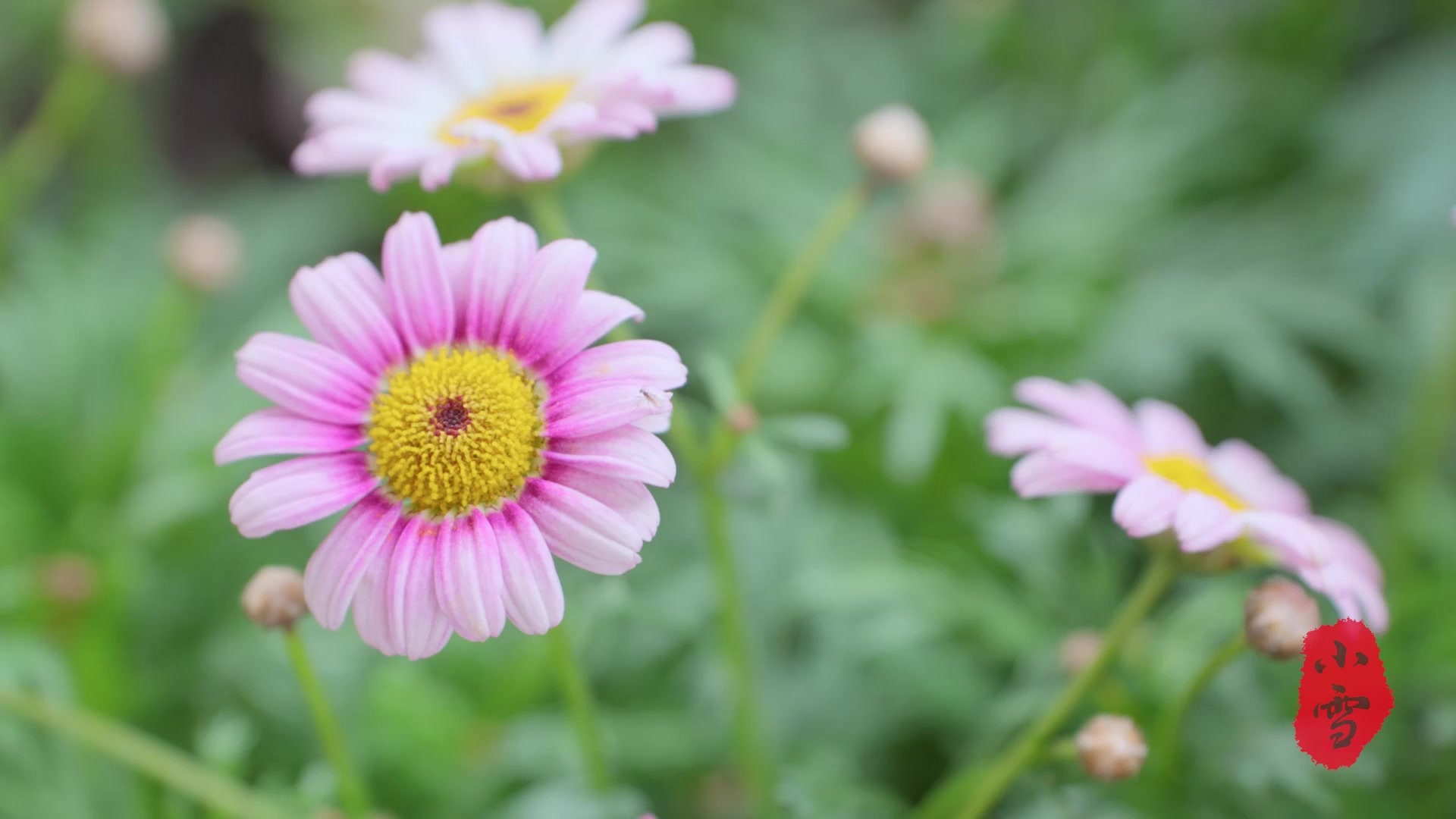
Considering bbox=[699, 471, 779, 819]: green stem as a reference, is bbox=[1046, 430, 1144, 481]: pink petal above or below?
above

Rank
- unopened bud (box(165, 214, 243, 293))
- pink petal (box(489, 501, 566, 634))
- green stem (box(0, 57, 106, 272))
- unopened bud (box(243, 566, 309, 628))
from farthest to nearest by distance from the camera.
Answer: green stem (box(0, 57, 106, 272)) → unopened bud (box(165, 214, 243, 293)) → unopened bud (box(243, 566, 309, 628)) → pink petal (box(489, 501, 566, 634))

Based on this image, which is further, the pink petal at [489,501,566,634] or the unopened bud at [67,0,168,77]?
the unopened bud at [67,0,168,77]

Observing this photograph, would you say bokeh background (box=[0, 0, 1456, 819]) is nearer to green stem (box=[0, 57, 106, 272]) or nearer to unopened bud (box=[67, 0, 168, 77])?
green stem (box=[0, 57, 106, 272])

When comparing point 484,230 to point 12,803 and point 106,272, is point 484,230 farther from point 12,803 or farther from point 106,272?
point 106,272

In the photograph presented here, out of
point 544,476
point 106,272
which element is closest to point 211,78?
point 106,272

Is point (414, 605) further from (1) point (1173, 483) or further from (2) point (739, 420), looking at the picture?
(1) point (1173, 483)

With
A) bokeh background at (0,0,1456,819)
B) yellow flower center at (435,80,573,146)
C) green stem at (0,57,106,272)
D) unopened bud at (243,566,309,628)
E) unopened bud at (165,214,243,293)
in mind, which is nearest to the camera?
unopened bud at (243,566,309,628)

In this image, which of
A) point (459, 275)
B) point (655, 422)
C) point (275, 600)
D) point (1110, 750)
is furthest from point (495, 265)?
point (1110, 750)

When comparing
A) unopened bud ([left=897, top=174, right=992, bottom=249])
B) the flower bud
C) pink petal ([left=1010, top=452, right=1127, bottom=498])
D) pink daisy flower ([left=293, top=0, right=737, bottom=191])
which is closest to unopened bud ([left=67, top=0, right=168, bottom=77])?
pink daisy flower ([left=293, top=0, right=737, bottom=191])

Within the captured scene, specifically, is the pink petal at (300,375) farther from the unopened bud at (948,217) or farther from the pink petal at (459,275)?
the unopened bud at (948,217)
